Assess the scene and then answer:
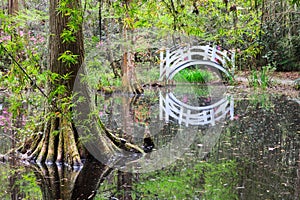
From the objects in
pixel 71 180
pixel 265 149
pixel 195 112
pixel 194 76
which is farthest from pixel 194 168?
pixel 194 76

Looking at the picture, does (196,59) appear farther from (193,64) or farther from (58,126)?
(58,126)

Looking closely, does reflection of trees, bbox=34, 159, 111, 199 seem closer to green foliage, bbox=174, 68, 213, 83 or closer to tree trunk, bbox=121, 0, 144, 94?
tree trunk, bbox=121, 0, 144, 94

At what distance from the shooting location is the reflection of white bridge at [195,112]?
30.6 ft

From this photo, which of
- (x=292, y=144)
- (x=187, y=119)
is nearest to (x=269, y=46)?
(x=187, y=119)

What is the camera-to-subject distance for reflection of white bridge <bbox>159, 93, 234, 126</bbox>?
9312 mm

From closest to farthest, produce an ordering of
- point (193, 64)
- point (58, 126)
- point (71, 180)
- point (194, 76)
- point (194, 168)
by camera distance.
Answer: point (71, 180), point (194, 168), point (58, 126), point (193, 64), point (194, 76)

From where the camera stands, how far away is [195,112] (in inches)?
412

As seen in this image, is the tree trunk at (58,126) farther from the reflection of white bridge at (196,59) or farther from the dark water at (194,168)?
the reflection of white bridge at (196,59)

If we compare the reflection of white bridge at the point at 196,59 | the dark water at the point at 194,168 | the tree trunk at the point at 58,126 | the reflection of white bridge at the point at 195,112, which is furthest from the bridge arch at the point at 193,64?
the tree trunk at the point at 58,126

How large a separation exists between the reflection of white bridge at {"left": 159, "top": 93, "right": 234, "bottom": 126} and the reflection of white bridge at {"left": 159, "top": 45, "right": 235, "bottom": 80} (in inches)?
159

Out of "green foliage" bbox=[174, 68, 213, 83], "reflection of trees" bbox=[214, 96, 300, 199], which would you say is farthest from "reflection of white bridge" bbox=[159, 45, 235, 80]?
"reflection of trees" bbox=[214, 96, 300, 199]

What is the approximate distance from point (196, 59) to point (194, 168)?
1254 centimetres

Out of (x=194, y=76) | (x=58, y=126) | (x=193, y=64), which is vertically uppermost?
(x=193, y=64)

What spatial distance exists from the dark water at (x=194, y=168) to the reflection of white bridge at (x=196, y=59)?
7.21 m
